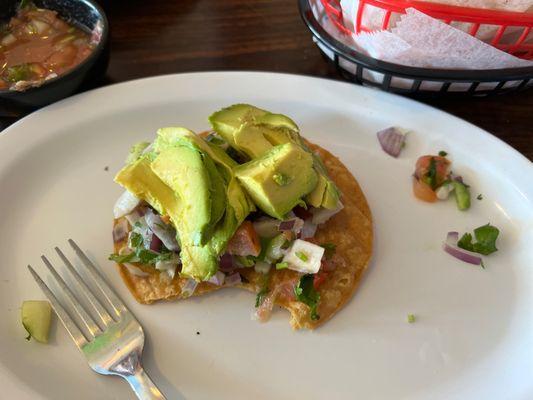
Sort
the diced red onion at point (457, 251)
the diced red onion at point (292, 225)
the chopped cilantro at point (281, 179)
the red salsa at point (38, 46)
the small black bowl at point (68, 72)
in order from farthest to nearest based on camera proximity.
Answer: the red salsa at point (38, 46), the small black bowl at point (68, 72), the diced red onion at point (457, 251), the diced red onion at point (292, 225), the chopped cilantro at point (281, 179)

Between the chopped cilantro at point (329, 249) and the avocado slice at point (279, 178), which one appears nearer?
the avocado slice at point (279, 178)

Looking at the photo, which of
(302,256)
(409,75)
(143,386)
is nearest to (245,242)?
(302,256)

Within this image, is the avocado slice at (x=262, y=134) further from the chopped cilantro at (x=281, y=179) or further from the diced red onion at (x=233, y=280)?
the diced red onion at (x=233, y=280)

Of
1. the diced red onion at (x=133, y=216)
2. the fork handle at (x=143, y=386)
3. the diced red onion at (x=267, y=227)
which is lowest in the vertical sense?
the fork handle at (x=143, y=386)

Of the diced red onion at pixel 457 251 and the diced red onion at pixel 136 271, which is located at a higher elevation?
the diced red onion at pixel 457 251

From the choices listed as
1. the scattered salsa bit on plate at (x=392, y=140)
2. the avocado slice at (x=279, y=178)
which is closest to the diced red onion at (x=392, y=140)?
the scattered salsa bit on plate at (x=392, y=140)

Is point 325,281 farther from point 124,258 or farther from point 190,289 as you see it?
point 124,258
